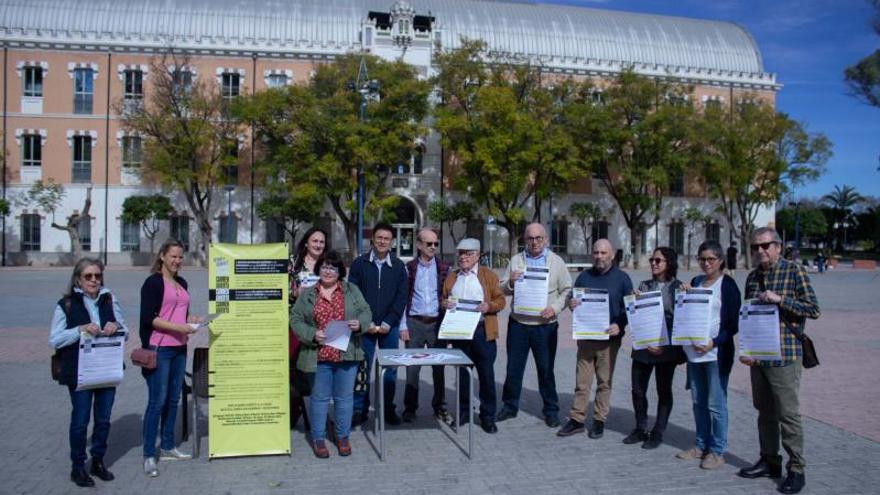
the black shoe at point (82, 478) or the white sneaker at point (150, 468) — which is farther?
the white sneaker at point (150, 468)

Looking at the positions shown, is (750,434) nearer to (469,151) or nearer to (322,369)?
(322,369)

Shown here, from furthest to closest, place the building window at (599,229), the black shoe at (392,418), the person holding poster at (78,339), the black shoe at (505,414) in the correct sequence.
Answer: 1. the building window at (599,229)
2. the black shoe at (505,414)
3. the black shoe at (392,418)
4. the person holding poster at (78,339)

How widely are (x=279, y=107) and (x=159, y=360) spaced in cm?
3279

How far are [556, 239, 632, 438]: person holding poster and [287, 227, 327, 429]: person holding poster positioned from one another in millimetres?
2598

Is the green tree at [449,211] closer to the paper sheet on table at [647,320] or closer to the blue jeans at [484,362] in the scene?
the blue jeans at [484,362]

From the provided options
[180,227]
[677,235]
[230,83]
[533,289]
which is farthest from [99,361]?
[677,235]

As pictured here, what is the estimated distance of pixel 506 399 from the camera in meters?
7.87

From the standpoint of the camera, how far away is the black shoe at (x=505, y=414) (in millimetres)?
7746

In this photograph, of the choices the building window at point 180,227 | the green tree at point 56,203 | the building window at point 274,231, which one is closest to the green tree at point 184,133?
the building window at point 180,227

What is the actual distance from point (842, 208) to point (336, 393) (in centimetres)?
8655

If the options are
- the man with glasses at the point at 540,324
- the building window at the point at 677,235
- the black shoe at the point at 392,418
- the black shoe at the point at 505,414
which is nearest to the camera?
the man with glasses at the point at 540,324

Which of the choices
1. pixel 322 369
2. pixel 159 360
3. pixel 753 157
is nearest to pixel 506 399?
pixel 322 369

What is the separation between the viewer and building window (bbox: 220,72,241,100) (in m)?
42.2

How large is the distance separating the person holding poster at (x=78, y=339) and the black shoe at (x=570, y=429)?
13.8 feet
